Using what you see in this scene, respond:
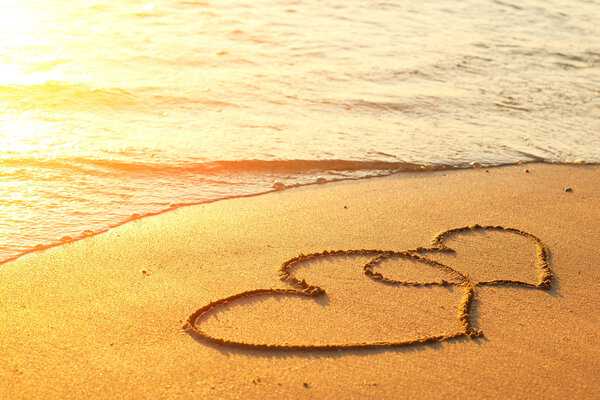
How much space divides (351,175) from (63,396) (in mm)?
2904

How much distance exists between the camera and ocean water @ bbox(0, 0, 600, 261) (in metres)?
4.30

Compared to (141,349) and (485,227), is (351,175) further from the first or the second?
(141,349)

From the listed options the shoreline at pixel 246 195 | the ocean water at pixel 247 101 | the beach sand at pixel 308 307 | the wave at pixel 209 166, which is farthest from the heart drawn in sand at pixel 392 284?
the wave at pixel 209 166

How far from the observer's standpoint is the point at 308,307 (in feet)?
9.16

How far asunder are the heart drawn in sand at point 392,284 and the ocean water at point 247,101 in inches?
44.8

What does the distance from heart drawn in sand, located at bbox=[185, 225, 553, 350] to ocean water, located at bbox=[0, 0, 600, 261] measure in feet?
3.73

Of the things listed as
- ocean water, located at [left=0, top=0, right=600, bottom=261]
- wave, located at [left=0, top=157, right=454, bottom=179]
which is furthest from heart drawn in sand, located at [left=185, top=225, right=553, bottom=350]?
wave, located at [left=0, top=157, right=454, bottom=179]

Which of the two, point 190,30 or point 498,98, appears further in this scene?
point 190,30

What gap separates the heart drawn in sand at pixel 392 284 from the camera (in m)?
2.50

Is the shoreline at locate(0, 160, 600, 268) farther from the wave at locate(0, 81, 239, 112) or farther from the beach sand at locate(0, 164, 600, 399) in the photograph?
the wave at locate(0, 81, 239, 112)

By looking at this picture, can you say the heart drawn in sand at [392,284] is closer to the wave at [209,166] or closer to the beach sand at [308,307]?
the beach sand at [308,307]

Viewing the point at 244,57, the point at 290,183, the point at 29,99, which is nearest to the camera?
the point at 290,183

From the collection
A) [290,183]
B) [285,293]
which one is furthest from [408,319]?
[290,183]

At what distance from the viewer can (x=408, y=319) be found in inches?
107
